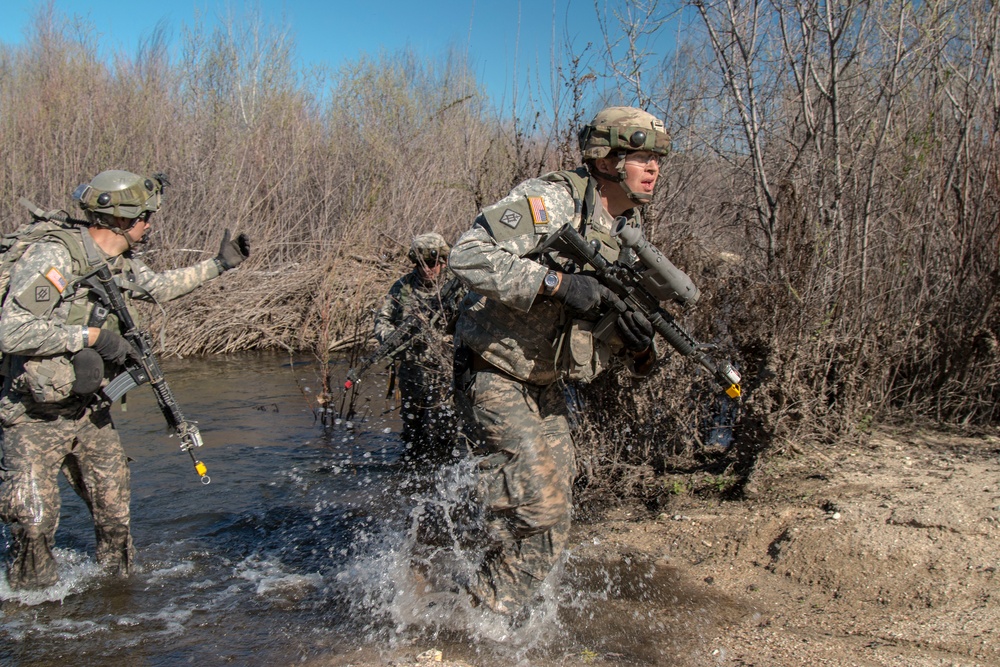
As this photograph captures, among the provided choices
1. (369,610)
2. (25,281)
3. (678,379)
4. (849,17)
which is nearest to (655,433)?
(678,379)

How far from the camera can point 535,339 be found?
3.05m

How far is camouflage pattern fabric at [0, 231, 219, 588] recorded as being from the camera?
329 cm

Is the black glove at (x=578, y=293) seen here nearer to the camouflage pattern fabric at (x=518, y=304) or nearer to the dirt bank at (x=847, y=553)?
the camouflage pattern fabric at (x=518, y=304)

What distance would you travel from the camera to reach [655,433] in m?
4.35

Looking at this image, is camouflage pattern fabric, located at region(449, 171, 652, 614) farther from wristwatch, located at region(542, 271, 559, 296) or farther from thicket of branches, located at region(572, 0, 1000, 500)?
thicket of branches, located at region(572, 0, 1000, 500)

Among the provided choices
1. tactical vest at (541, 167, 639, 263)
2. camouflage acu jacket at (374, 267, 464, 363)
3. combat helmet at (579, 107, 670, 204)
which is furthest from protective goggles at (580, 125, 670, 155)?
camouflage acu jacket at (374, 267, 464, 363)

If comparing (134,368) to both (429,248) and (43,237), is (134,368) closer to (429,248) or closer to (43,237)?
(43,237)

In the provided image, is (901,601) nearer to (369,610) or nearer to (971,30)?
(369,610)

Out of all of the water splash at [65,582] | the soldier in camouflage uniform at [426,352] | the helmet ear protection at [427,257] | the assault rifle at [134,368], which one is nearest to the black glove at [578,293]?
the soldier in camouflage uniform at [426,352]

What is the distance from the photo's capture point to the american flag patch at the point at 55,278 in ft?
11.0

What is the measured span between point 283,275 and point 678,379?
6.72 meters

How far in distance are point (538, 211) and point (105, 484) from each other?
7.86 feet

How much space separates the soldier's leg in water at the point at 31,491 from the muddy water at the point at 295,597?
155 millimetres

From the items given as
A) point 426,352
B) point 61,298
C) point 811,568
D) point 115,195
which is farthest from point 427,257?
point 811,568
